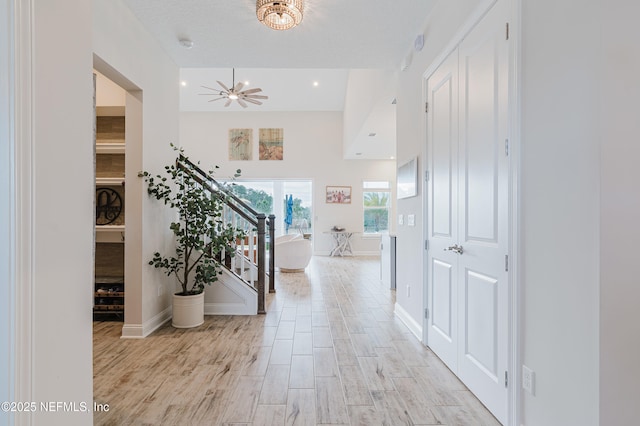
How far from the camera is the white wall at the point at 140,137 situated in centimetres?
267

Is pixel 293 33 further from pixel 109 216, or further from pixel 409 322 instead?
pixel 409 322

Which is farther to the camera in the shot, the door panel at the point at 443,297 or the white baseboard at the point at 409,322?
the white baseboard at the point at 409,322

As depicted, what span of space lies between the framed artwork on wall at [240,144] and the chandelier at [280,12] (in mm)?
7084

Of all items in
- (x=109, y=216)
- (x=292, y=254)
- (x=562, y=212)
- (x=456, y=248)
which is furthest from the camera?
(x=292, y=254)

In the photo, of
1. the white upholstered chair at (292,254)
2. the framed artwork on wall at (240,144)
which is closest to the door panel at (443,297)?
the white upholstered chair at (292,254)

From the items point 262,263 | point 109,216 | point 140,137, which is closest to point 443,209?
point 262,263

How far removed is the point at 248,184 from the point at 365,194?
3.56m

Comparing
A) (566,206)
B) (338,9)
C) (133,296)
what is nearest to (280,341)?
(133,296)

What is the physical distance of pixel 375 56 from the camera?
12.0 ft

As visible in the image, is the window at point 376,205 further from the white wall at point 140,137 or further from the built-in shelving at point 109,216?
the built-in shelving at point 109,216

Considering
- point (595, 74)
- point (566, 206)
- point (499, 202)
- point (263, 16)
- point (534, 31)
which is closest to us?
point (595, 74)

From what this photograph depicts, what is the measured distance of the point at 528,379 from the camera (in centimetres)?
159

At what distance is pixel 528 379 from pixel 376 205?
8.34m
